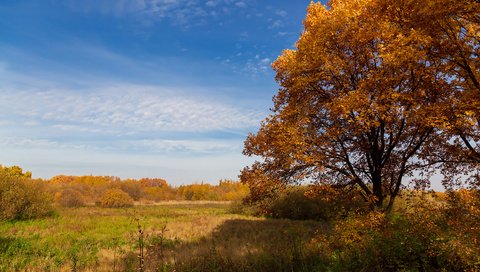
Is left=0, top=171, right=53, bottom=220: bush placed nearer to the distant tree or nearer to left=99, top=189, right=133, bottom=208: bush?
the distant tree

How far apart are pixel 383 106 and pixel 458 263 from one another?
538cm

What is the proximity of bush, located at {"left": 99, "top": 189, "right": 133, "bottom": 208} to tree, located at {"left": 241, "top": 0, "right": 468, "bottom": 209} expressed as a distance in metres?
56.1

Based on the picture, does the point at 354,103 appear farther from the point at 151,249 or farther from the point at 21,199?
the point at 21,199

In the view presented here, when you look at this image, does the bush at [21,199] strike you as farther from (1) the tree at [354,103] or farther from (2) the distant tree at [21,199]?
(1) the tree at [354,103]

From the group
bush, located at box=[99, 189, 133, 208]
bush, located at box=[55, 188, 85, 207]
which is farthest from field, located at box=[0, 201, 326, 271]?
bush, located at box=[99, 189, 133, 208]

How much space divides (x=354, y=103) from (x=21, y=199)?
33541 mm

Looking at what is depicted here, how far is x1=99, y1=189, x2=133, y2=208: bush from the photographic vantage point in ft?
210

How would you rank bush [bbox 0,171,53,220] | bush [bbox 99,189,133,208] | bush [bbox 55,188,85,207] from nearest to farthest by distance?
1. bush [bbox 0,171,53,220]
2. bush [bbox 55,188,85,207]
3. bush [bbox 99,189,133,208]

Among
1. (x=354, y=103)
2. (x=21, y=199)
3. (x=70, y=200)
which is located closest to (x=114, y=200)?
(x=70, y=200)

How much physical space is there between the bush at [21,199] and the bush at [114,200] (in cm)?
2999

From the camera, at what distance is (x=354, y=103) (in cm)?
1170

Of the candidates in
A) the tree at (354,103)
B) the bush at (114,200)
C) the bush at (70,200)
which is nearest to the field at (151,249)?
the tree at (354,103)

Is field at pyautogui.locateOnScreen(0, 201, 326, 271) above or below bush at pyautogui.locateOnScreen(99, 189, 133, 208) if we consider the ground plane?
below

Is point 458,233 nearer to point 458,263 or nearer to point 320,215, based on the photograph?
point 458,263
